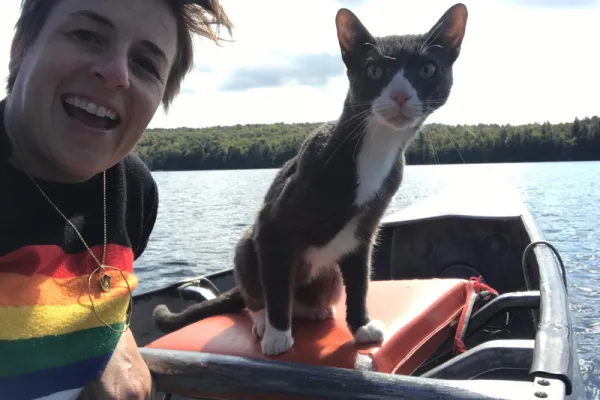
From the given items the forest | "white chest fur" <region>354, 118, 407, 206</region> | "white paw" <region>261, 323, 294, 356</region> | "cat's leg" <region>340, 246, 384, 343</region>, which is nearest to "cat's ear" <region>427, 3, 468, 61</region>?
"white chest fur" <region>354, 118, 407, 206</region>

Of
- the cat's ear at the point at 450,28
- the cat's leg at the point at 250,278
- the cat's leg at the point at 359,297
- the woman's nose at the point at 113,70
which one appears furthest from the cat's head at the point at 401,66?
the woman's nose at the point at 113,70

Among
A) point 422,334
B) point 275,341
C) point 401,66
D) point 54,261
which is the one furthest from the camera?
point 422,334

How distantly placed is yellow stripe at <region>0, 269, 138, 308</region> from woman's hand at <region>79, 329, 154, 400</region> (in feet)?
0.64

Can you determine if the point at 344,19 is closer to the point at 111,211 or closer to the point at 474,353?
the point at 111,211

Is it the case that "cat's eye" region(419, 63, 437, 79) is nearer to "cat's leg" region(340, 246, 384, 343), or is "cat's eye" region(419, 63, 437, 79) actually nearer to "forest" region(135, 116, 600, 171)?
"cat's leg" region(340, 246, 384, 343)

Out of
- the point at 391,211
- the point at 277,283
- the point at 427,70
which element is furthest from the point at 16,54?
the point at 391,211

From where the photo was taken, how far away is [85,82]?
1703 mm

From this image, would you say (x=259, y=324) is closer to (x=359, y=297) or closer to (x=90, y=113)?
(x=359, y=297)

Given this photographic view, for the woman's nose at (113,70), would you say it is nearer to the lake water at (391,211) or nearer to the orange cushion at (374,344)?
the orange cushion at (374,344)

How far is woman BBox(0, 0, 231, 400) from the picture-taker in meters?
1.63

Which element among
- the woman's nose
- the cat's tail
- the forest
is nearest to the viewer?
the woman's nose

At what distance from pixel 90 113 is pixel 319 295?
1669mm

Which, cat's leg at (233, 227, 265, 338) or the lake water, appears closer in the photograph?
cat's leg at (233, 227, 265, 338)

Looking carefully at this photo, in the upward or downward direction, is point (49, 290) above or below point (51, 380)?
above
